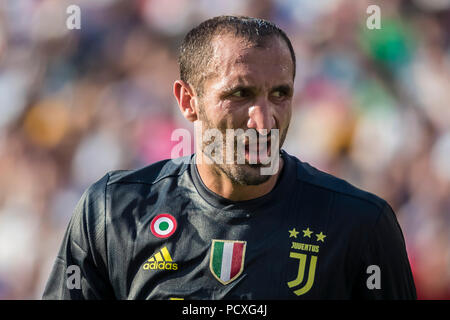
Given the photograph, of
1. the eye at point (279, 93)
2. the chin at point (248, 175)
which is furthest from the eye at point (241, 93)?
the chin at point (248, 175)

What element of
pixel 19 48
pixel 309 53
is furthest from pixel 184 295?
pixel 19 48

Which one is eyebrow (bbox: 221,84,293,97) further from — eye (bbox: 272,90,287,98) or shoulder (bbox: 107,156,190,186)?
shoulder (bbox: 107,156,190,186)

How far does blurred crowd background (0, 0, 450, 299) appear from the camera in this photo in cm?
→ 457

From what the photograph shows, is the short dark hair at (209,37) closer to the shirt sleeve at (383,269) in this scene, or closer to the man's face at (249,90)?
the man's face at (249,90)

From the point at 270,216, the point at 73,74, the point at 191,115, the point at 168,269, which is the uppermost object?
the point at 73,74

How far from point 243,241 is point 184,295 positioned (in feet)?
1.00

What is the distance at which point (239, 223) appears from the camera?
2.33m

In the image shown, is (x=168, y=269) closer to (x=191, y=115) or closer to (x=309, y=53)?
(x=191, y=115)

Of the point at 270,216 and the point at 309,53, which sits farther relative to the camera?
the point at 309,53

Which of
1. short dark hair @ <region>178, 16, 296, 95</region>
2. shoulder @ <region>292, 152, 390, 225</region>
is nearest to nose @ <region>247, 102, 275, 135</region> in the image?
short dark hair @ <region>178, 16, 296, 95</region>

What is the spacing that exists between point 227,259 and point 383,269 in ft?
1.96

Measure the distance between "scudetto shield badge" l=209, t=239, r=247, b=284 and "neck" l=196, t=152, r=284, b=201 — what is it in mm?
187

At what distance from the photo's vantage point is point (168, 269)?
2281mm

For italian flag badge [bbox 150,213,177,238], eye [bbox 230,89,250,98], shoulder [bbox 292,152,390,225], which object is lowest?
italian flag badge [bbox 150,213,177,238]
